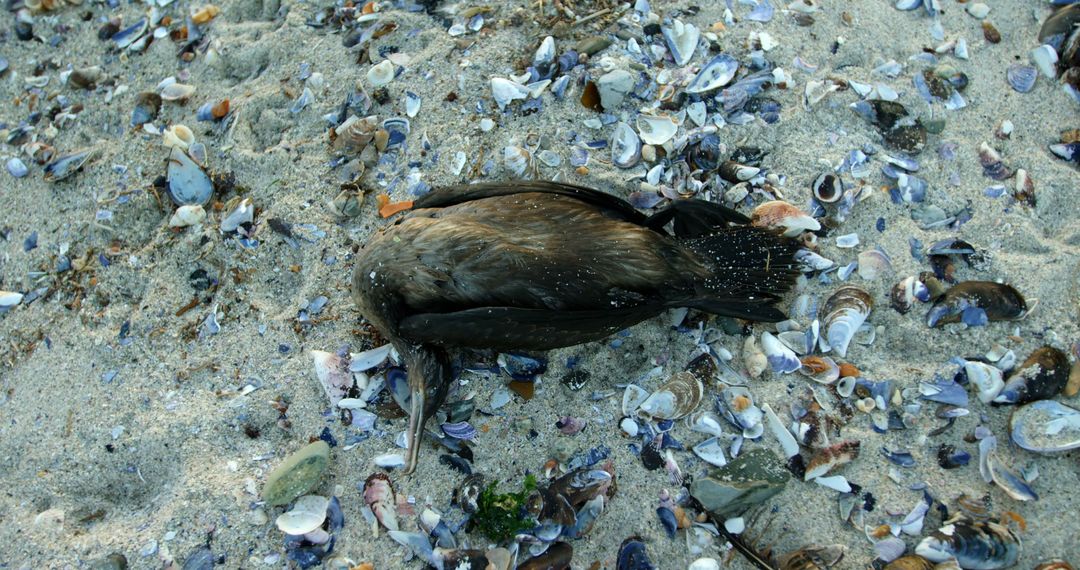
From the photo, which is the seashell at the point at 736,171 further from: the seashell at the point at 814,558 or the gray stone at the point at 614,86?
the seashell at the point at 814,558

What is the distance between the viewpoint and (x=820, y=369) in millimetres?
3887

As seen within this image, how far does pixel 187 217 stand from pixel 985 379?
448cm

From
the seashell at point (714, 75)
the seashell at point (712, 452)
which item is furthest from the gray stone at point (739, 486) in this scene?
the seashell at point (714, 75)

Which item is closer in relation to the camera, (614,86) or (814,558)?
(814,558)

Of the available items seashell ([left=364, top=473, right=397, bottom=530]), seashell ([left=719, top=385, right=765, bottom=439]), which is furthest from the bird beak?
seashell ([left=719, top=385, right=765, bottom=439])

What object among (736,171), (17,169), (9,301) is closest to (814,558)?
(736,171)

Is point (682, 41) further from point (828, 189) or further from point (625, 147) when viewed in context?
point (828, 189)

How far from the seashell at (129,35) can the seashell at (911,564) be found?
5.60 m

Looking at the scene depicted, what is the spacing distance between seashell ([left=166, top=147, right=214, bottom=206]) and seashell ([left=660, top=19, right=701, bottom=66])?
296 cm

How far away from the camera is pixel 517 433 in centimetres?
390

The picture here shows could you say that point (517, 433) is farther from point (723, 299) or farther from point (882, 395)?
point (882, 395)

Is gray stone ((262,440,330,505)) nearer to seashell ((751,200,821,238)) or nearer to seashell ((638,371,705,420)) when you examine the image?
seashell ((638,371,705,420))

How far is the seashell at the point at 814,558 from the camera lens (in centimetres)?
349

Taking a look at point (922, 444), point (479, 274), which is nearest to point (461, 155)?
point (479, 274)
